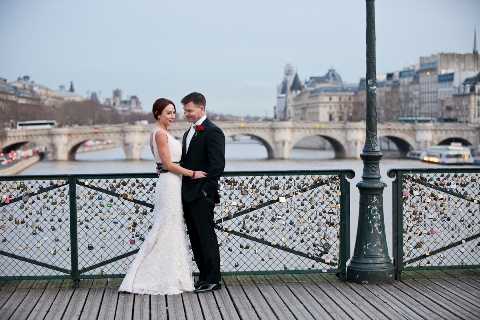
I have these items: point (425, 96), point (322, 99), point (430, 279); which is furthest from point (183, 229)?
point (322, 99)

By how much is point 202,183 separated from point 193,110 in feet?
1.63

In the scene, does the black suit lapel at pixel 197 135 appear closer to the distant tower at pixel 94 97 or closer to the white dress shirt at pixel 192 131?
the white dress shirt at pixel 192 131

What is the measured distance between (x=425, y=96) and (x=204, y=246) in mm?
86294

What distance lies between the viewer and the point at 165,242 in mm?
5406

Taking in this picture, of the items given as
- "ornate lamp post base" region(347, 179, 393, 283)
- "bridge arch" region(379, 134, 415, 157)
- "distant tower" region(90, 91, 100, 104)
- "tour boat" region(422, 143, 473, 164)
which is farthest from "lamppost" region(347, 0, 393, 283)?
"distant tower" region(90, 91, 100, 104)

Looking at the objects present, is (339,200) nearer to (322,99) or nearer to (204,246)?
(204,246)

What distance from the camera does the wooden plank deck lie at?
4840 millimetres

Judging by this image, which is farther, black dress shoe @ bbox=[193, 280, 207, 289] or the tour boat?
the tour boat

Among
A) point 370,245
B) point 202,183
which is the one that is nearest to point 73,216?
point 202,183

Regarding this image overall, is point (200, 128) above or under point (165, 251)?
above

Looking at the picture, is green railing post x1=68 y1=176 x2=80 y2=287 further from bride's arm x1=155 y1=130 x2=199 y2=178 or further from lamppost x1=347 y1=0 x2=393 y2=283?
lamppost x1=347 y1=0 x2=393 y2=283

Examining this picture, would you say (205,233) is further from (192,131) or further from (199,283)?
A: (192,131)

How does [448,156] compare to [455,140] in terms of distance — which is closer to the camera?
[448,156]

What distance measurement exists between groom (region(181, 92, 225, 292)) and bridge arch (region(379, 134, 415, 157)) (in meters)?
51.8
